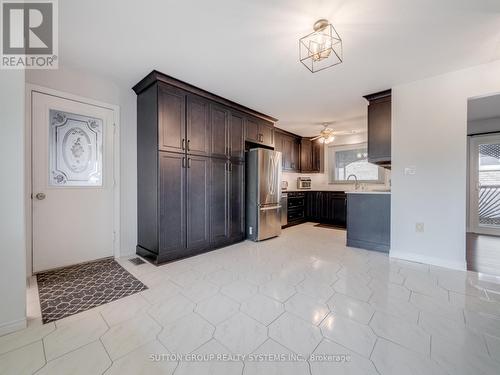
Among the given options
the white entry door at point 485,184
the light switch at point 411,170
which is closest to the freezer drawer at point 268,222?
the light switch at point 411,170

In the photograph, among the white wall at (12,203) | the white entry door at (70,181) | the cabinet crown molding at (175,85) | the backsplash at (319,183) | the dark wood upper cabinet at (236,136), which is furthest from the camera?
the backsplash at (319,183)

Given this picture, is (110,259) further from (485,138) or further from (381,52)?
(485,138)

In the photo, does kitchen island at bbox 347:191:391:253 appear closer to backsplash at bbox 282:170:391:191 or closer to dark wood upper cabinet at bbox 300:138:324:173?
backsplash at bbox 282:170:391:191

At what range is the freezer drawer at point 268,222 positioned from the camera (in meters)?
3.88

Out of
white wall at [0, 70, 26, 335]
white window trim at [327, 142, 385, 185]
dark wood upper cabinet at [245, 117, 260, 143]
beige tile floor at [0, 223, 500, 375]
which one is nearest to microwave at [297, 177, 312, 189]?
white window trim at [327, 142, 385, 185]

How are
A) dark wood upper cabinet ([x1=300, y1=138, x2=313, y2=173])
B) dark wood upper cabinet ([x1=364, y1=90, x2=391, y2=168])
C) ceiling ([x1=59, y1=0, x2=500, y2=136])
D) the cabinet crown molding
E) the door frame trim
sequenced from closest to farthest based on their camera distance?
ceiling ([x1=59, y1=0, x2=500, y2=136]) → the door frame trim → the cabinet crown molding → dark wood upper cabinet ([x1=364, y1=90, x2=391, y2=168]) → dark wood upper cabinet ([x1=300, y1=138, x2=313, y2=173])


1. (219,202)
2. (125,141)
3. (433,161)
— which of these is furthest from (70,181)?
(433,161)

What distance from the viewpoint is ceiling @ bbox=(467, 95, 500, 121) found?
338 cm

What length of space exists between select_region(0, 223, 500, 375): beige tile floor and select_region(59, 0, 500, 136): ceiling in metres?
2.43

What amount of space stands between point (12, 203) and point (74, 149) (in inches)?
59.1

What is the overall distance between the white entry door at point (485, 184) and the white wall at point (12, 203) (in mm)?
7205

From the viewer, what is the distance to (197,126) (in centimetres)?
313

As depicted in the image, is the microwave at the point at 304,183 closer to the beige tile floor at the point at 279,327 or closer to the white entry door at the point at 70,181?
the beige tile floor at the point at 279,327

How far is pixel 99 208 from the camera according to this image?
114 inches
